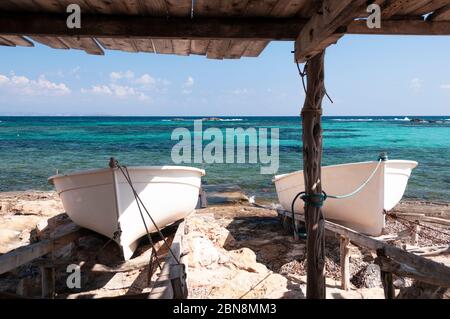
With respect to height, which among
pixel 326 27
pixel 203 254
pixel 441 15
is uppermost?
pixel 441 15

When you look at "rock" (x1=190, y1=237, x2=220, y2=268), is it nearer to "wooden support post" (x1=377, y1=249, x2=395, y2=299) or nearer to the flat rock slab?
"wooden support post" (x1=377, y1=249, x2=395, y2=299)

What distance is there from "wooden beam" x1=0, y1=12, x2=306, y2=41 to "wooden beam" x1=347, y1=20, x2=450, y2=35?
0.51 m

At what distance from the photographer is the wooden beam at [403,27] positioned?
3.53 meters

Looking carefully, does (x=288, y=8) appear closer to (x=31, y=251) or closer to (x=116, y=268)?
(x=31, y=251)

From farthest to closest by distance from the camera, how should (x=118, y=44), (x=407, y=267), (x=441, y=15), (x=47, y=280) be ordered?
(x=47, y=280) < (x=118, y=44) < (x=407, y=267) < (x=441, y=15)

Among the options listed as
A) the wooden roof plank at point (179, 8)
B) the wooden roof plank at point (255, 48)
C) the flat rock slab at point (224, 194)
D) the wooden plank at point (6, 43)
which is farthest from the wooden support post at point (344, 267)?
the flat rock slab at point (224, 194)

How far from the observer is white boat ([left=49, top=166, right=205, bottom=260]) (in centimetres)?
586

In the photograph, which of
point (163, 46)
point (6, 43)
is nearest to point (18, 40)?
point (6, 43)

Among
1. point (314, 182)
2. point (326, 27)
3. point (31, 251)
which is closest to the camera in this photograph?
point (326, 27)

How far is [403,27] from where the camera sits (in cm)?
354

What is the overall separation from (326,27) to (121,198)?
4.18 m

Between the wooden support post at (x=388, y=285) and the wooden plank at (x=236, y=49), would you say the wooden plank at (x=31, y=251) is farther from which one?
the wooden support post at (x=388, y=285)

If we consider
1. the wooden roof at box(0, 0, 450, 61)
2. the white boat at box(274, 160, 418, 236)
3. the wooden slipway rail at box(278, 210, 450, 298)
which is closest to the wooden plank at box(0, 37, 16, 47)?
the wooden roof at box(0, 0, 450, 61)
